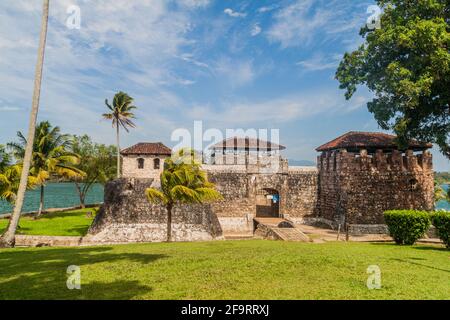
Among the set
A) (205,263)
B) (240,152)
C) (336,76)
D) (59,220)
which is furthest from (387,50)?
(59,220)

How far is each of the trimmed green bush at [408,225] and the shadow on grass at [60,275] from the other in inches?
472

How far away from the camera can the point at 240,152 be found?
92.9 ft

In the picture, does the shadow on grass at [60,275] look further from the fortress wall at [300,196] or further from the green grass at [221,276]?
the fortress wall at [300,196]

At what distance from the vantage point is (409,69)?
1716 centimetres

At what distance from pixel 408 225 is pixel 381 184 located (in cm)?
750

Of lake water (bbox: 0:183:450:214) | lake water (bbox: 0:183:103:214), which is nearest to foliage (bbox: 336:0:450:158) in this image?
lake water (bbox: 0:183:450:214)

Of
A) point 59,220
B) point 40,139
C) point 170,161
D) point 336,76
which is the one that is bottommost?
point 59,220

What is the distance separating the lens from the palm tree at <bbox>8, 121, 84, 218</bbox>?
28.3 metres

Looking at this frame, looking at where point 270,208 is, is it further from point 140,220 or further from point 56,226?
point 56,226

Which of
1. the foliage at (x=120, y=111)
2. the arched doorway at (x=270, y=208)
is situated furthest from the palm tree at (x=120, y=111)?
the arched doorway at (x=270, y=208)

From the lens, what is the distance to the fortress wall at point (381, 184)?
71.8 ft

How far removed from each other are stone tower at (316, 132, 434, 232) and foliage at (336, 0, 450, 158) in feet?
10.7

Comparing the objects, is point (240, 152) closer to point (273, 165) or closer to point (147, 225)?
point (273, 165)
